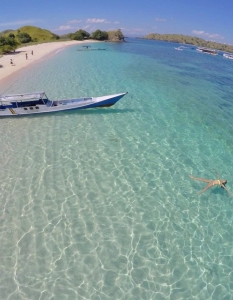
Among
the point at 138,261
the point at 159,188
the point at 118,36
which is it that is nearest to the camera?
the point at 138,261

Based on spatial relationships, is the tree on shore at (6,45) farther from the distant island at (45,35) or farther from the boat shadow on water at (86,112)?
the boat shadow on water at (86,112)

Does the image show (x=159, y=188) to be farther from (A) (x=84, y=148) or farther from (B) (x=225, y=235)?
(A) (x=84, y=148)

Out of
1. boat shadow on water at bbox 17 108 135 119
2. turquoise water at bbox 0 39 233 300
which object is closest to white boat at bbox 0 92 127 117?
boat shadow on water at bbox 17 108 135 119

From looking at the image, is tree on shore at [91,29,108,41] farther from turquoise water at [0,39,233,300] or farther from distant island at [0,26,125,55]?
turquoise water at [0,39,233,300]

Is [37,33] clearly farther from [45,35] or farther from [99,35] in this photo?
[99,35]

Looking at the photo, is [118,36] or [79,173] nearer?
[79,173]

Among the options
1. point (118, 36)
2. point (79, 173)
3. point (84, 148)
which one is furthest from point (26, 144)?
point (118, 36)

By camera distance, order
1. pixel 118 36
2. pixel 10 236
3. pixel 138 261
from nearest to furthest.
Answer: pixel 138 261 → pixel 10 236 → pixel 118 36
